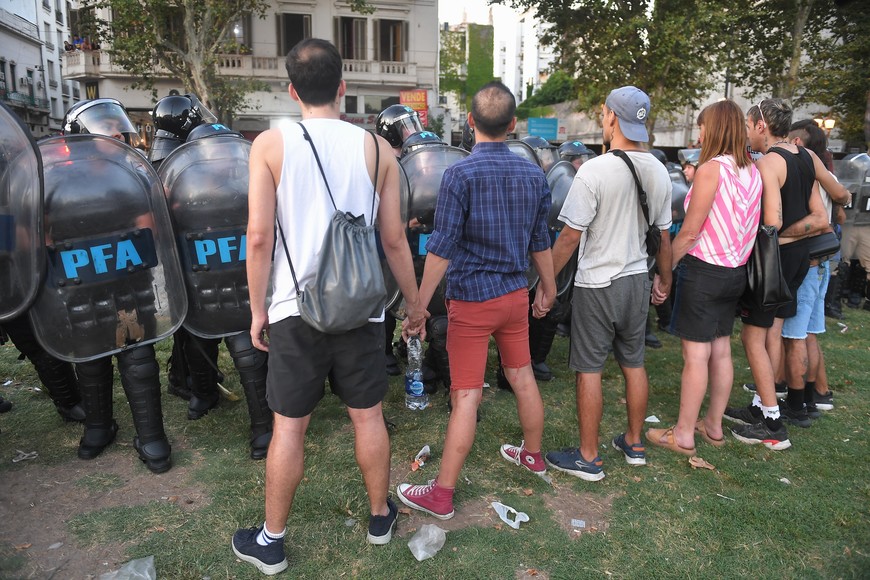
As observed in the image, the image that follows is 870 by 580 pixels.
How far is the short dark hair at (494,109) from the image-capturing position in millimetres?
2744

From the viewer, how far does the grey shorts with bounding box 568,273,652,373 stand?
310 cm

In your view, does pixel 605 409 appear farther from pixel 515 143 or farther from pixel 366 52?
pixel 366 52

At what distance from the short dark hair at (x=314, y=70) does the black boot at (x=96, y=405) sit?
6.33 ft

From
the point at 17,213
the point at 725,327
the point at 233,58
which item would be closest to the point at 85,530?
the point at 17,213

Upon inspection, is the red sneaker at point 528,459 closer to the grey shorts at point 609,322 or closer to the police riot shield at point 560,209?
the grey shorts at point 609,322

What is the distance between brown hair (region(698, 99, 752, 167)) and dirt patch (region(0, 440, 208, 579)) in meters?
3.17

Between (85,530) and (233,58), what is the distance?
27851 mm

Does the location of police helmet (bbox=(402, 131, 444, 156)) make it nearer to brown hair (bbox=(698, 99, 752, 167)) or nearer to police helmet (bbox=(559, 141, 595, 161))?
brown hair (bbox=(698, 99, 752, 167))

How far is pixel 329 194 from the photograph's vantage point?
223cm

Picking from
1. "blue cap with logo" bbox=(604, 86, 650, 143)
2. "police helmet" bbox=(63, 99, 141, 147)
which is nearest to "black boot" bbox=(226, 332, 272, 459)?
"police helmet" bbox=(63, 99, 141, 147)

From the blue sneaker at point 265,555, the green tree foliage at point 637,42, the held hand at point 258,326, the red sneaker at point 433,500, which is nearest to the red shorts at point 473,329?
the red sneaker at point 433,500

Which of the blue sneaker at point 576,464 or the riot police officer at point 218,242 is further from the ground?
the riot police officer at point 218,242

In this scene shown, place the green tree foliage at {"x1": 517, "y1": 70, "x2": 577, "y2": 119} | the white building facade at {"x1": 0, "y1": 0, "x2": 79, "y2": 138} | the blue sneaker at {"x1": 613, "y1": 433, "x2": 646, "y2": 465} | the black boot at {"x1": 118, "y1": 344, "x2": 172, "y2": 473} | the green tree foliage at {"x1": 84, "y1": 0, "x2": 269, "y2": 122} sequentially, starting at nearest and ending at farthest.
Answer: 1. the black boot at {"x1": 118, "y1": 344, "x2": 172, "y2": 473}
2. the blue sneaker at {"x1": 613, "y1": 433, "x2": 646, "y2": 465}
3. the green tree foliage at {"x1": 84, "y1": 0, "x2": 269, "y2": 122}
4. the white building facade at {"x1": 0, "y1": 0, "x2": 79, "y2": 138}
5. the green tree foliage at {"x1": 517, "y1": 70, "x2": 577, "y2": 119}

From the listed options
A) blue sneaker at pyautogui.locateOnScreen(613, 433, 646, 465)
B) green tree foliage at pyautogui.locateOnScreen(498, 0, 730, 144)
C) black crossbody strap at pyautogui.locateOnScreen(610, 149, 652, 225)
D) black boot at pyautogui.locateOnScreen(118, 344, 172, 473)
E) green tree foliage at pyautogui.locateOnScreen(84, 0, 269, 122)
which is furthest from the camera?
green tree foliage at pyautogui.locateOnScreen(84, 0, 269, 122)
